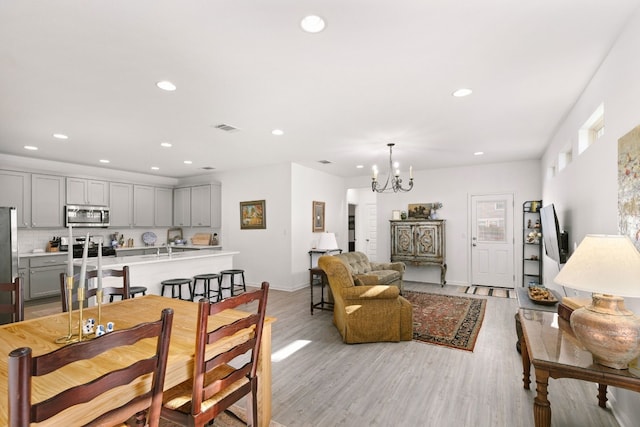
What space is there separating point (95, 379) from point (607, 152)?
133 inches

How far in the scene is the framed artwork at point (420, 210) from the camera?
7177 mm

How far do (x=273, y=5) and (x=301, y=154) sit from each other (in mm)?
3837

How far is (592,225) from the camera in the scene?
272 cm

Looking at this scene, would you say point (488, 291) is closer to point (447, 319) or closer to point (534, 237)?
point (534, 237)

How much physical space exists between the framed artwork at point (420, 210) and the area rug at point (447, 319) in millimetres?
1954

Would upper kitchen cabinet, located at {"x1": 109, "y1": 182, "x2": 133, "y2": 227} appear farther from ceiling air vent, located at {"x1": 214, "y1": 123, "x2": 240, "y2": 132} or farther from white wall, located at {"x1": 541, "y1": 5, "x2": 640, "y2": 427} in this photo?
white wall, located at {"x1": 541, "y1": 5, "x2": 640, "y2": 427}

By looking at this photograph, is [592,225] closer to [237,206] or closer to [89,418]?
[89,418]

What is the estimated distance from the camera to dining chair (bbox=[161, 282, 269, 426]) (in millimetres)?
1485

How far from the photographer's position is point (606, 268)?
1.55 metres

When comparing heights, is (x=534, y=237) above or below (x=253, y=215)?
below

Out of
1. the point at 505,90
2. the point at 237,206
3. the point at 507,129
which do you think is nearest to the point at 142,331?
the point at 505,90

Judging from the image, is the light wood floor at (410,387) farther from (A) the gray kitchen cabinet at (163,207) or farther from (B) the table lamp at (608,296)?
(A) the gray kitchen cabinet at (163,207)

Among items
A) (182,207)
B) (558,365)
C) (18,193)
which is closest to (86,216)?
(18,193)

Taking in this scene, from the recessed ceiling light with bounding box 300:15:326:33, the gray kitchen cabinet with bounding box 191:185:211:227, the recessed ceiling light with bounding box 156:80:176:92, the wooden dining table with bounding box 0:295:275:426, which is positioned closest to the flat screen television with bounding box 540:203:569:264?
the recessed ceiling light with bounding box 300:15:326:33
